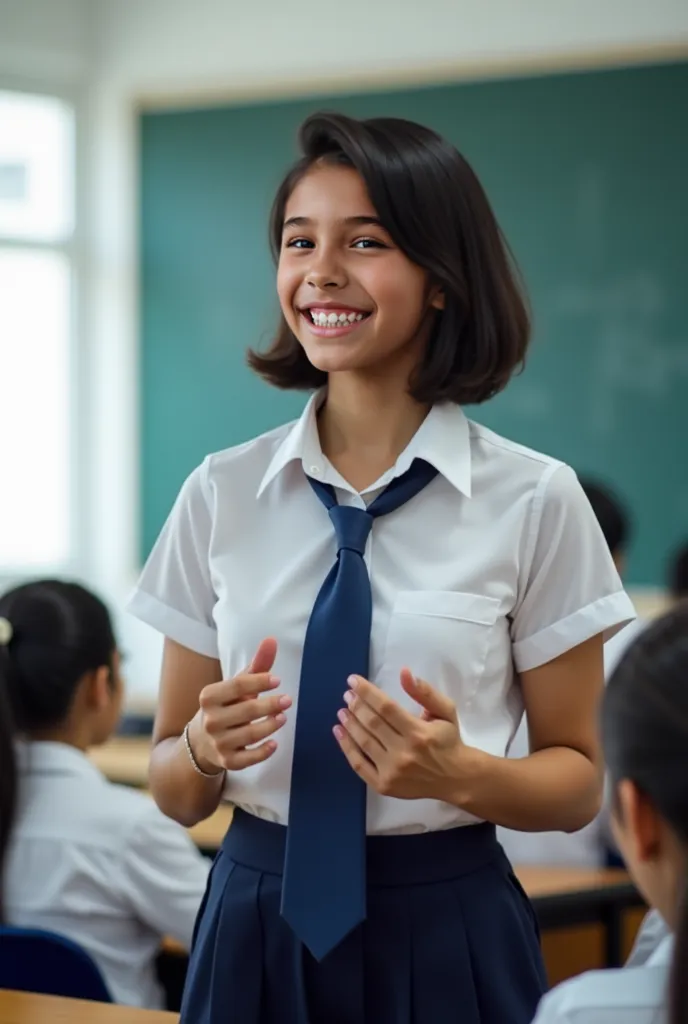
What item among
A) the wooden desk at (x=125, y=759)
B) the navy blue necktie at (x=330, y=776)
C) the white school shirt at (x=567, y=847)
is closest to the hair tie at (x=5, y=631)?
the navy blue necktie at (x=330, y=776)

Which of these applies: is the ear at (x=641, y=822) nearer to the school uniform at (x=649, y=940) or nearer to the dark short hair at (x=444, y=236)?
the school uniform at (x=649, y=940)

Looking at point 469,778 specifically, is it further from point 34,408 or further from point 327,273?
point 34,408

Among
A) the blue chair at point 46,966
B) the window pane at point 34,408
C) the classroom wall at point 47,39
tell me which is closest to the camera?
the blue chair at point 46,966

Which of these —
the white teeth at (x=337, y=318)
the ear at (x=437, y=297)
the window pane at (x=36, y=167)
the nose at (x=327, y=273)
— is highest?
the window pane at (x=36, y=167)

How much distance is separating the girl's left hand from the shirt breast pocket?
0.31ft

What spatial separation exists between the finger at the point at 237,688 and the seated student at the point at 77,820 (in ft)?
3.05

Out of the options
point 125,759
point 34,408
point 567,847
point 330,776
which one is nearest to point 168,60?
point 34,408

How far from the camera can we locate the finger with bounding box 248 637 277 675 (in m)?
1.40

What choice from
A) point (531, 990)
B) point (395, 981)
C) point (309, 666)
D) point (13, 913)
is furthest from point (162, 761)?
point (13, 913)

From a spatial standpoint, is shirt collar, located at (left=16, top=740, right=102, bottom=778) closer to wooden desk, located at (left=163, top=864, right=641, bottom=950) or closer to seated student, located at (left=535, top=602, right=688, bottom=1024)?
wooden desk, located at (left=163, top=864, right=641, bottom=950)

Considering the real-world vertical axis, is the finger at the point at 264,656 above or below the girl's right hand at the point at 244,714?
above

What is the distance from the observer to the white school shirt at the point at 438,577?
1489mm

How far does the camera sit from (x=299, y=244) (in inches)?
62.7

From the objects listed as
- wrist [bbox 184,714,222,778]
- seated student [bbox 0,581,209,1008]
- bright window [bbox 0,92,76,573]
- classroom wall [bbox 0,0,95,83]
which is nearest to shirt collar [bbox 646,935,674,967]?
wrist [bbox 184,714,222,778]
